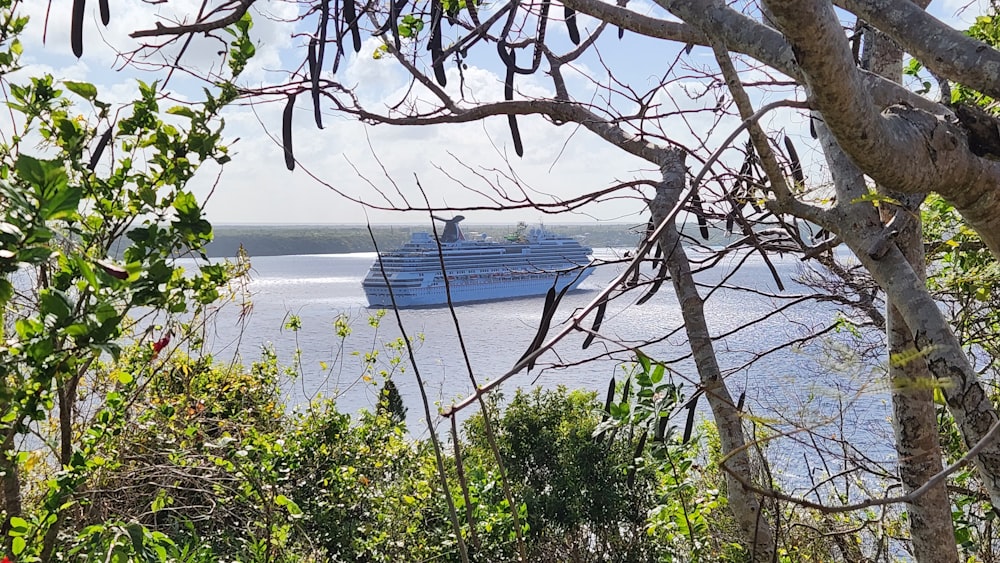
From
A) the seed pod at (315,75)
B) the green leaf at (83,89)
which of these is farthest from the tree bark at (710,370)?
the green leaf at (83,89)

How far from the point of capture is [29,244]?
61 cm

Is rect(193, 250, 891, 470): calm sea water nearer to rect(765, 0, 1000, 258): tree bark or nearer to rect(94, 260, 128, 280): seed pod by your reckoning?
rect(765, 0, 1000, 258): tree bark

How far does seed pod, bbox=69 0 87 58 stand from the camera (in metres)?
1.11

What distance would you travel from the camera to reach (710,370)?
4.10 ft

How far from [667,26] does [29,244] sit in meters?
1.01

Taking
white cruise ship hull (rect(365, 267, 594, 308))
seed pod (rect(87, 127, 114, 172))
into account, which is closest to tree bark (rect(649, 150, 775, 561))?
seed pod (rect(87, 127, 114, 172))

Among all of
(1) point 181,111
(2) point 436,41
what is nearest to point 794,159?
(2) point 436,41

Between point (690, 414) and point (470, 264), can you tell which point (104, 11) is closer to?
point (690, 414)

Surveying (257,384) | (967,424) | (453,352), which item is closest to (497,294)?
(453,352)

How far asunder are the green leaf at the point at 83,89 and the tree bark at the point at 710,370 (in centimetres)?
91

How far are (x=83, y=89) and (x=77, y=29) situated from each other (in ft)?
0.53

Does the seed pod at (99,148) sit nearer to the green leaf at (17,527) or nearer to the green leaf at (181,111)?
the green leaf at (181,111)

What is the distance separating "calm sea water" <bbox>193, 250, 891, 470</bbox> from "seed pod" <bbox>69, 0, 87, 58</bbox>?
72 cm

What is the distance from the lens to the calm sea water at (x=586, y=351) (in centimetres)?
97
